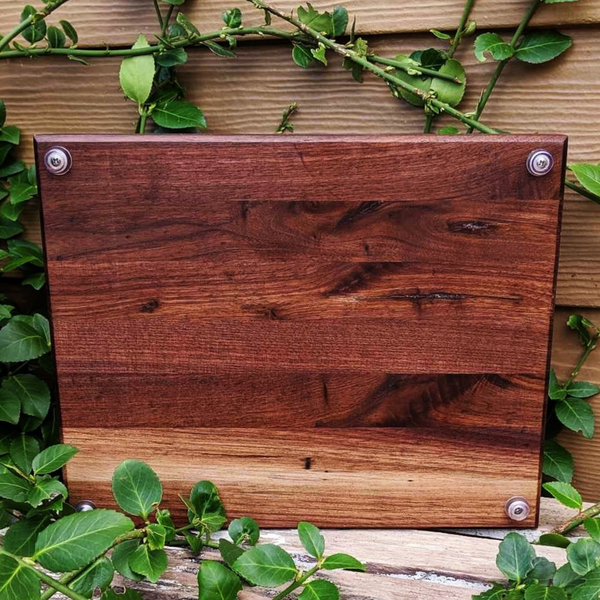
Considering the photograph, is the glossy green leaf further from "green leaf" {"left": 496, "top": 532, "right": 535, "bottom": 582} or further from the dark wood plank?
"green leaf" {"left": 496, "top": 532, "right": 535, "bottom": 582}

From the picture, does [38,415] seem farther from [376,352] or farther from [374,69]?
[374,69]

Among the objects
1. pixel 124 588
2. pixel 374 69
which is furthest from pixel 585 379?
pixel 124 588

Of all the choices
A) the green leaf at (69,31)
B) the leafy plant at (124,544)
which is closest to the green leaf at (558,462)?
the leafy plant at (124,544)

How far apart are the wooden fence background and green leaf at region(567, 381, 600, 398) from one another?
0.02m

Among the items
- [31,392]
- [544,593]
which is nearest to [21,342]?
[31,392]

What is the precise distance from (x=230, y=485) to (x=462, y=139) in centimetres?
45

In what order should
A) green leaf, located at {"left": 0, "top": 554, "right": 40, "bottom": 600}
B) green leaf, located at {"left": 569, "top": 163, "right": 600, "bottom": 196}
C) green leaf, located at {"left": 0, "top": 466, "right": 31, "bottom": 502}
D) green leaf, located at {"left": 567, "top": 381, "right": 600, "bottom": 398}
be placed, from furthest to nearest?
green leaf, located at {"left": 567, "top": 381, "right": 600, "bottom": 398} < green leaf, located at {"left": 569, "top": 163, "right": 600, "bottom": 196} < green leaf, located at {"left": 0, "top": 466, "right": 31, "bottom": 502} < green leaf, located at {"left": 0, "top": 554, "right": 40, "bottom": 600}

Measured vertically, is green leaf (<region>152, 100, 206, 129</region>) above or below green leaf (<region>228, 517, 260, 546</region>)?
above

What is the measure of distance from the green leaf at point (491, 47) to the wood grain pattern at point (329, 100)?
0.11ft

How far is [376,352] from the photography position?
0.68m

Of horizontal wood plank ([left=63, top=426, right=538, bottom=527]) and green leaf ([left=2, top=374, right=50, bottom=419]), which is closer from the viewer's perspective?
horizontal wood plank ([left=63, top=426, right=538, bottom=527])

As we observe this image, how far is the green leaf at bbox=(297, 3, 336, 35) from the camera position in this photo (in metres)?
0.76

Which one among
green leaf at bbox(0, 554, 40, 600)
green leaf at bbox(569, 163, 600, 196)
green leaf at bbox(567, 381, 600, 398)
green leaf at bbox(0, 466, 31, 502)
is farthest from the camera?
green leaf at bbox(567, 381, 600, 398)

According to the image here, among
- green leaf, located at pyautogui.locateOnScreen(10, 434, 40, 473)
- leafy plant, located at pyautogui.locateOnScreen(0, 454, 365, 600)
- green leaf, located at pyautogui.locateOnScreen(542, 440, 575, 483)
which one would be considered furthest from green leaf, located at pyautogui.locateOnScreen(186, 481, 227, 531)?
green leaf, located at pyautogui.locateOnScreen(542, 440, 575, 483)
